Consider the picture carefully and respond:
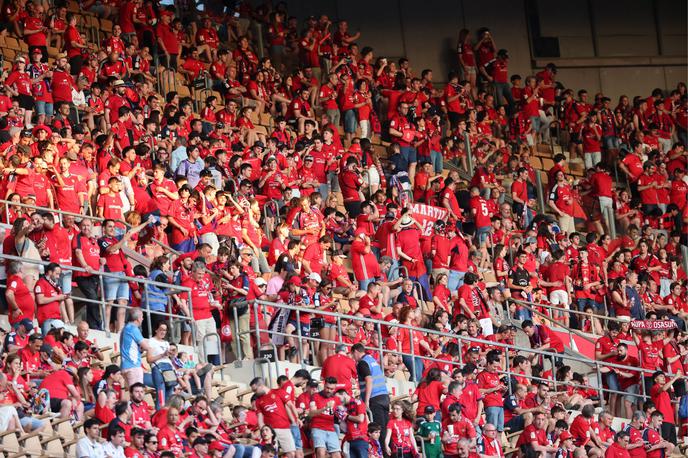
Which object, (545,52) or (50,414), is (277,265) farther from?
(545,52)

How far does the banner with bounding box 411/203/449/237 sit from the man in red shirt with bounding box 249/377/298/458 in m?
6.90

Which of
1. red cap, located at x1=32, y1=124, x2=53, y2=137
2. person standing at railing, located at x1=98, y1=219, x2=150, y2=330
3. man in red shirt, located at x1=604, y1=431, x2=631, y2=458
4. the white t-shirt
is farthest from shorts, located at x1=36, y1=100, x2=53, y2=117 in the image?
man in red shirt, located at x1=604, y1=431, x2=631, y2=458

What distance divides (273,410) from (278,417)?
9 centimetres

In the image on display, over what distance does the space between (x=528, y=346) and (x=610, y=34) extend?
13203 millimetres

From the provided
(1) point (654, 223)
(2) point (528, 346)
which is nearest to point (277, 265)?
(2) point (528, 346)

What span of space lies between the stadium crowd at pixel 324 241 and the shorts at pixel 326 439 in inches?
1.3

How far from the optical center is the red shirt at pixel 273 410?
1673cm

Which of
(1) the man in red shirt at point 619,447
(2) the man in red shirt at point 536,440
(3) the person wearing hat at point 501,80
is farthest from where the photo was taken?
(3) the person wearing hat at point 501,80

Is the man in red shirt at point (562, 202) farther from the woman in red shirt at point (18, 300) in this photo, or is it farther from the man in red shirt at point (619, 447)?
the woman in red shirt at point (18, 300)

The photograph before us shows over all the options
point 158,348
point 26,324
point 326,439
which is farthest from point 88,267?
point 326,439

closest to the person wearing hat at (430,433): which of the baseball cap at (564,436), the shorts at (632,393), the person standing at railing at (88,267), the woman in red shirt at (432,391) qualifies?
the woman in red shirt at (432,391)

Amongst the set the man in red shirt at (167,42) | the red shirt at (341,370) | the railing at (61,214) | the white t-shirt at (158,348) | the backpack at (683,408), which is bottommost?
the backpack at (683,408)

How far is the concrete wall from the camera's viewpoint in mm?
32000

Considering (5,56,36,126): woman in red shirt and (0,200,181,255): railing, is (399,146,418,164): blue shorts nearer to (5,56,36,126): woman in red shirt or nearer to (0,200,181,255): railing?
(5,56,36,126): woman in red shirt
